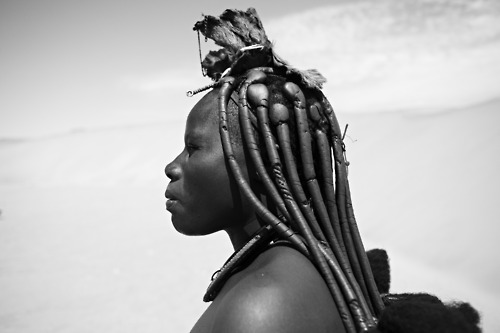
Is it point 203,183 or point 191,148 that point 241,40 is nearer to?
point 191,148

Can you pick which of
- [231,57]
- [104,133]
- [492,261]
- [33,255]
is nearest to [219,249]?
[33,255]

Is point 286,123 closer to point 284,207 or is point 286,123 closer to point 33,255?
point 284,207

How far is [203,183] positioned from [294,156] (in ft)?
1.24

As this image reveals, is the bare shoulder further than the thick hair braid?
No

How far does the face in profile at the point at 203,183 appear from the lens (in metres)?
2.22

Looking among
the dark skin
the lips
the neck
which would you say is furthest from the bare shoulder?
the lips

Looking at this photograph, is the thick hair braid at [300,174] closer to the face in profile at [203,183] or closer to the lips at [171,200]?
the face in profile at [203,183]

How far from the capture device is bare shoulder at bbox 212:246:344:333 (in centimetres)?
179

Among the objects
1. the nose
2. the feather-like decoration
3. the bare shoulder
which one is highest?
the feather-like decoration

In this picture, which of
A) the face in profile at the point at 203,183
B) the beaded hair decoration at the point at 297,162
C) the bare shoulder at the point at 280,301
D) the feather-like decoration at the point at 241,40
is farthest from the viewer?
the feather-like decoration at the point at 241,40

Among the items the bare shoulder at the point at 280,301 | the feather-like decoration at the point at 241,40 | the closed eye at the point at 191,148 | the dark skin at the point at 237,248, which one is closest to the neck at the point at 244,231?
the dark skin at the point at 237,248

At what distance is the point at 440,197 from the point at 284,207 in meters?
8.57

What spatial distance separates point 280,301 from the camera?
1.84 metres

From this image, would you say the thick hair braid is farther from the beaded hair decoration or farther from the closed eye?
the closed eye
